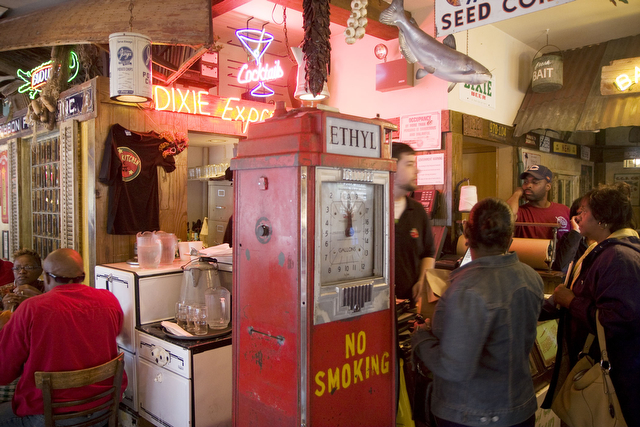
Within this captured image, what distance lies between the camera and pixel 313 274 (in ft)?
6.41

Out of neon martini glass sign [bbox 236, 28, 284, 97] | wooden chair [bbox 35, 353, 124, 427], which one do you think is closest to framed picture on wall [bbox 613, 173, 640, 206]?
neon martini glass sign [bbox 236, 28, 284, 97]

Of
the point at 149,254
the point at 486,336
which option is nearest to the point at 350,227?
the point at 486,336

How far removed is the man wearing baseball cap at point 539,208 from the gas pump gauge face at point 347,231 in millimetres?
3054

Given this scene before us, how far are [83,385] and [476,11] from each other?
3268 mm

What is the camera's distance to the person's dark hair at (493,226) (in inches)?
76.6

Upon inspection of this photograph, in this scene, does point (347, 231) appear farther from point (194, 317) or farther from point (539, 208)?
point (539, 208)

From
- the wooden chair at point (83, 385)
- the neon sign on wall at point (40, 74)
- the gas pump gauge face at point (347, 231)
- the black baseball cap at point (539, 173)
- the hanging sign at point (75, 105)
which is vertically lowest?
the wooden chair at point (83, 385)

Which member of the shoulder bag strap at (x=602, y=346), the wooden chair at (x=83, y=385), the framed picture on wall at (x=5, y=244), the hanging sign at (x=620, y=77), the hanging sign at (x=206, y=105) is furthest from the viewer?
the framed picture on wall at (x=5, y=244)

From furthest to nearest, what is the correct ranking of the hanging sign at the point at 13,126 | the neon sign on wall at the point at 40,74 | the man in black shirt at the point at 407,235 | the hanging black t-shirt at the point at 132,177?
the hanging sign at the point at 13,126, the neon sign on wall at the point at 40,74, the hanging black t-shirt at the point at 132,177, the man in black shirt at the point at 407,235

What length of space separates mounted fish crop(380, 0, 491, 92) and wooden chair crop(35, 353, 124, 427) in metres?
3.35

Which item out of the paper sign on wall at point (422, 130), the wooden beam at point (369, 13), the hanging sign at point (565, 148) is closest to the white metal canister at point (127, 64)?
the wooden beam at point (369, 13)

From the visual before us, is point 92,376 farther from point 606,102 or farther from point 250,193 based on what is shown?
point 606,102

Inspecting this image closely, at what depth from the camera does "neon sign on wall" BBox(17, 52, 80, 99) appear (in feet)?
18.5

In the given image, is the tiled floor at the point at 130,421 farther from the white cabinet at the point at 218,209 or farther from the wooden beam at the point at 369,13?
the white cabinet at the point at 218,209
